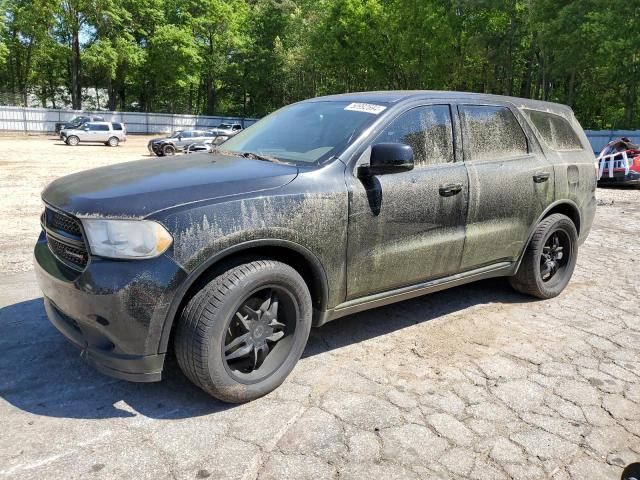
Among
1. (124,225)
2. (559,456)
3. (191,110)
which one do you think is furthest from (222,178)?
(191,110)

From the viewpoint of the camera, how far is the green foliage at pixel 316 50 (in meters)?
32.2

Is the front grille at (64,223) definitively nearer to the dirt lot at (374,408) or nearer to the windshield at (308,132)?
the dirt lot at (374,408)

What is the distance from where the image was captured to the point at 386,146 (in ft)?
10.8

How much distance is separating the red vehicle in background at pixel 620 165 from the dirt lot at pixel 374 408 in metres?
11.0

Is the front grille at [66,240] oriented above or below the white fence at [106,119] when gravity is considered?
below

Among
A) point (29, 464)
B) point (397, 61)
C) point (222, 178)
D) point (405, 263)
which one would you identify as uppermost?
point (397, 61)

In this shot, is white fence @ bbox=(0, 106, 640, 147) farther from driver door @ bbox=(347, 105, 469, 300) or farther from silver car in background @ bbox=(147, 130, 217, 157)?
driver door @ bbox=(347, 105, 469, 300)

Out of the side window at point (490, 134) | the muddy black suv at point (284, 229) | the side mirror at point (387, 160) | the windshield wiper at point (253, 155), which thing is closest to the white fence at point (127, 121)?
the side window at point (490, 134)

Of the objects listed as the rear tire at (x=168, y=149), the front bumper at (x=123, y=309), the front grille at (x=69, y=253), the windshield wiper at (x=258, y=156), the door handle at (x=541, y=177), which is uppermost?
the windshield wiper at (x=258, y=156)

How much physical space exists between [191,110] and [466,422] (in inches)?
2679

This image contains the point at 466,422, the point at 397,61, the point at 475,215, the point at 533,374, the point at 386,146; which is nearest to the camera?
the point at 466,422

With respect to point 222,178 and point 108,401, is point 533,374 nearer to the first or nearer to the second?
point 222,178

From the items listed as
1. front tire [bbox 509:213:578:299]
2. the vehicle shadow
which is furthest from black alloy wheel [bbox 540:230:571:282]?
the vehicle shadow

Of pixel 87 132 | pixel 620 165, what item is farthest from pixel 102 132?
pixel 620 165
